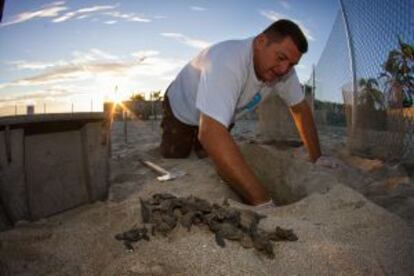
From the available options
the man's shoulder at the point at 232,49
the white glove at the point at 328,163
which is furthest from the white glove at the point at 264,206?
the white glove at the point at 328,163

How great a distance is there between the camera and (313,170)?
388 cm

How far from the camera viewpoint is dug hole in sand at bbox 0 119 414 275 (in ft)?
6.60

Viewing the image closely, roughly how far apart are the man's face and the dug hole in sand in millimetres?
948

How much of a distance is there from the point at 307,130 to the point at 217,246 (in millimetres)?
2924

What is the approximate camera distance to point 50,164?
3.52 meters

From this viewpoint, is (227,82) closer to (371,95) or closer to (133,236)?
(133,236)

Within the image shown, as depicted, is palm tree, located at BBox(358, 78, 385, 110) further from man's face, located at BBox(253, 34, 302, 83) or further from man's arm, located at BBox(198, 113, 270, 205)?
man's arm, located at BBox(198, 113, 270, 205)

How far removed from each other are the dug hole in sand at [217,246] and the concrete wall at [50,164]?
14 cm

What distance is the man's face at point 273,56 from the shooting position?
3.48 metres

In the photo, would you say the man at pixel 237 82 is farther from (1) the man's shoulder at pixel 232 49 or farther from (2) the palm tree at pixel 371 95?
(2) the palm tree at pixel 371 95

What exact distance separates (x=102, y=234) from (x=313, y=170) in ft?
6.66

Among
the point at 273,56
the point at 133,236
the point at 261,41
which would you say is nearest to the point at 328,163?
the point at 273,56

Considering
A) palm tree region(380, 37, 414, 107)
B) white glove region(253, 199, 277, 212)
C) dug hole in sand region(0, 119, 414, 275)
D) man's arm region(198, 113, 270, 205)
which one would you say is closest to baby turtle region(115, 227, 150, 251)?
dug hole in sand region(0, 119, 414, 275)

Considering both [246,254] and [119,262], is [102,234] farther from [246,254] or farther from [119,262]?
[246,254]
